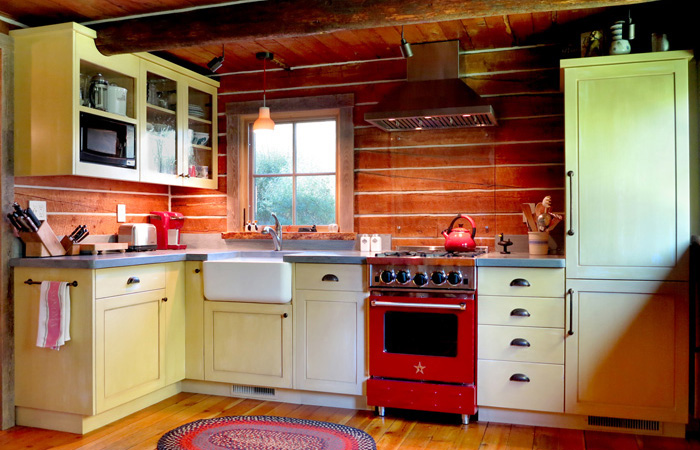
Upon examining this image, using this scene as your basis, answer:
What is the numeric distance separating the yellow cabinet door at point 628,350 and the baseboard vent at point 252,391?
67.5 inches

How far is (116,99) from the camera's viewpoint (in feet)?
11.1

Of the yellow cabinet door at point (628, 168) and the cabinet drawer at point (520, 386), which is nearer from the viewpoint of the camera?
the yellow cabinet door at point (628, 168)

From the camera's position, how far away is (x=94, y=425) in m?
3.01

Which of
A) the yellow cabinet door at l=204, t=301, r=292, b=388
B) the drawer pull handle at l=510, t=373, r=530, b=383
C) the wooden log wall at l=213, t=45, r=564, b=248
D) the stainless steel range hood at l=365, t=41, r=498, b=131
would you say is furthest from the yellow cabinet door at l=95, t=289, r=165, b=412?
the drawer pull handle at l=510, t=373, r=530, b=383

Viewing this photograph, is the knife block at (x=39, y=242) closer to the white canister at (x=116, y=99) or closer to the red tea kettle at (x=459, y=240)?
the white canister at (x=116, y=99)

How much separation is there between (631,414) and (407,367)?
1157mm

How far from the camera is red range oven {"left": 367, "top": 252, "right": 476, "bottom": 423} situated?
3057 millimetres

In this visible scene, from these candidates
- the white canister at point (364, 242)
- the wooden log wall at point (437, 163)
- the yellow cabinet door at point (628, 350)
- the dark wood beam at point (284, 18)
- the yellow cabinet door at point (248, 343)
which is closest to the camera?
the dark wood beam at point (284, 18)

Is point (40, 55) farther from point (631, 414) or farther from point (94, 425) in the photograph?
point (631, 414)

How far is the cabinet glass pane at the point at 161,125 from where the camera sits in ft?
12.0

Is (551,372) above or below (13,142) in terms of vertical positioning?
below

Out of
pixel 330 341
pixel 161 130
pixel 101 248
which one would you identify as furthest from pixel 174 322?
pixel 161 130

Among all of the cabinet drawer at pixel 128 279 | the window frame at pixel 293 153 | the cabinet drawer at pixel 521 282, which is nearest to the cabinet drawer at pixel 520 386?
the cabinet drawer at pixel 521 282

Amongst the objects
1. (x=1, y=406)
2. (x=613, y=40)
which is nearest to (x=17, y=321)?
(x=1, y=406)
